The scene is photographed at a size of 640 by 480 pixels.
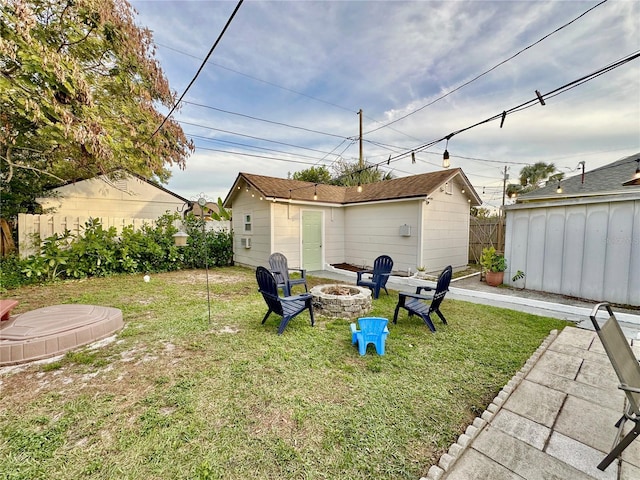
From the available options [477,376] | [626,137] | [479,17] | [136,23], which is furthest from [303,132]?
[477,376]

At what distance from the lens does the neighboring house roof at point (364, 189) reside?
27.1ft

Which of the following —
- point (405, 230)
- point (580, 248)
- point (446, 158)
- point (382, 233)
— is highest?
point (446, 158)

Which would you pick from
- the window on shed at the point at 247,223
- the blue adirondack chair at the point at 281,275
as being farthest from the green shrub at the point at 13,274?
the blue adirondack chair at the point at 281,275

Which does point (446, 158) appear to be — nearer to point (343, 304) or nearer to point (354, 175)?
point (343, 304)

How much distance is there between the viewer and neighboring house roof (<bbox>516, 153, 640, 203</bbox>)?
814cm

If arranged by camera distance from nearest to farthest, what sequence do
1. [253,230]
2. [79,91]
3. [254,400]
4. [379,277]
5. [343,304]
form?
[254,400]
[343,304]
[79,91]
[379,277]
[253,230]

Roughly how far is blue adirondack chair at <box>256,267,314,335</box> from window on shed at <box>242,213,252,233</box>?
20.2 ft

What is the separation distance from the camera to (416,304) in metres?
4.23

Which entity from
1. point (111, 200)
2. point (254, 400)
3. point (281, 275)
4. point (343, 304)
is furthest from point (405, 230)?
point (111, 200)

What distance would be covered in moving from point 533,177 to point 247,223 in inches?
817

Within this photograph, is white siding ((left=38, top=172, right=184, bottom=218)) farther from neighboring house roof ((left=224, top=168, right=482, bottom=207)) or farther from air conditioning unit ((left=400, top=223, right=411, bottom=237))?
air conditioning unit ((left=400, top=223, right=411, bottom=237))

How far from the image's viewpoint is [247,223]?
1001 cm

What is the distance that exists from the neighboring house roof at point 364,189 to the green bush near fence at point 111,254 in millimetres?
2327

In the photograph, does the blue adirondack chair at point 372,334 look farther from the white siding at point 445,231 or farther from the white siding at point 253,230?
the white siding at point 253,230
